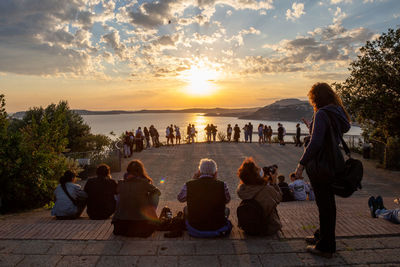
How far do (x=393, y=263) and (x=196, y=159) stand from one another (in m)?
13.8

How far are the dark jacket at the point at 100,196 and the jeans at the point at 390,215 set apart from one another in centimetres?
417

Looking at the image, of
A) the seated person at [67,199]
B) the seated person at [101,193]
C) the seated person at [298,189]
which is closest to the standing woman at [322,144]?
the seated person at [101,193]

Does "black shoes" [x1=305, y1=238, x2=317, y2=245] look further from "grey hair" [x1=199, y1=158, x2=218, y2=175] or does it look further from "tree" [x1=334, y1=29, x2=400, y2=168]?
"tree" [x1=334, y1=29, x2=400, y2=168]

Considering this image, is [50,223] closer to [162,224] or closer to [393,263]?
[162,224]

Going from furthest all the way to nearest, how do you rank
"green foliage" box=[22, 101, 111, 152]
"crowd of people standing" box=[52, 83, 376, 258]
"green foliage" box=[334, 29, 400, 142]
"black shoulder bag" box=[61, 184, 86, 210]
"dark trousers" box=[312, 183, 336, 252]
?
"green foliage" box=[22, 101, 111, 152]
"green foliage" box=[334, 29, 400, 142]
"black shoulder bag" box=[61, 184, 86, 210]
"crowd of people standing" box=[52, 83, 376, 258]
"dark trousers" box=[312, 183, 336, 252]

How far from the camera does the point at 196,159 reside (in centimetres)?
1659

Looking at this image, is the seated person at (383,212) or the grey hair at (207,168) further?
the seated person at (383,212)

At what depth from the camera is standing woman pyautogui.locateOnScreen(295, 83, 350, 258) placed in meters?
2.97

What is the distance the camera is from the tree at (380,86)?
11625 mm

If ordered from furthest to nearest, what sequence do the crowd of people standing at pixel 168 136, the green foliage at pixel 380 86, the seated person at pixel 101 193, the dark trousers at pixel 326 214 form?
the crowd of people standing at pixel 168 136, the green foliage at pixel 380 86, the seated person at pixel 101 193, the dark trousers at pixel 326 214

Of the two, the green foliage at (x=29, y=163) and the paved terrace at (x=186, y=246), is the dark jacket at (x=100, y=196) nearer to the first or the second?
the paved terrace at (x=186, y=246)

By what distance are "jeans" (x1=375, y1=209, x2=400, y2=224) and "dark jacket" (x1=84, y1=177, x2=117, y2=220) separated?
4.17 m

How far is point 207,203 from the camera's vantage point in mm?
3746

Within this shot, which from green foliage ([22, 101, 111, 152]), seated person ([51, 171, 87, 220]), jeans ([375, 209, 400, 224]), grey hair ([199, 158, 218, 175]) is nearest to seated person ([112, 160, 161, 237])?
grey hair ([199, 158, 218, 175])
